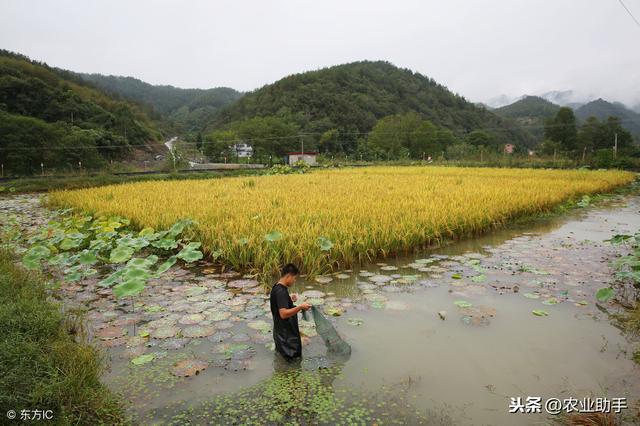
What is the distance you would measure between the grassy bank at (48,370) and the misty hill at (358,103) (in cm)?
6484

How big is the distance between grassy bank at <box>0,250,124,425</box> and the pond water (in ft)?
0.72

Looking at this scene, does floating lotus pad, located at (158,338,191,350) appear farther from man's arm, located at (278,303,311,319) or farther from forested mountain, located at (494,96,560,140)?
forested mountain, located at (494,96,560,140)

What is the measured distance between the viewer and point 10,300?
3.38 meters

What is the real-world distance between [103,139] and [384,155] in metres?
31.7

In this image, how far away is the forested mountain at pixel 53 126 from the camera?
29.5 m

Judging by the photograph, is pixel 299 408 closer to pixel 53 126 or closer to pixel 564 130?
pixel 53 126

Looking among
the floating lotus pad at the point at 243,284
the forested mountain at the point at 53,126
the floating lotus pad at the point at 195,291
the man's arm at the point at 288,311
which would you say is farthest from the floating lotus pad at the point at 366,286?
the forested mountain at the point at 53,126

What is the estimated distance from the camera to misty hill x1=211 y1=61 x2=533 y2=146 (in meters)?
73.4

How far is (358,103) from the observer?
77.6 metres

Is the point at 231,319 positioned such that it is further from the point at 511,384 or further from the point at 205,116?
the point at 205,116

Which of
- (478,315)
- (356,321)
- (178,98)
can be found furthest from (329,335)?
(178,98)

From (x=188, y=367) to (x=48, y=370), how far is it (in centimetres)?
88

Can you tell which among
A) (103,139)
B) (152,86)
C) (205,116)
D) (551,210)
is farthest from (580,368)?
(152,86)

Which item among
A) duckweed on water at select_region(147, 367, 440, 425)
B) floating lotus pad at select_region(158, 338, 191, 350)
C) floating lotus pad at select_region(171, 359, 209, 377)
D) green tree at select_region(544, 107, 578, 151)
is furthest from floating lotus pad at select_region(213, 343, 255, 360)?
green tree at select_region(544, 107, 578, 151)
